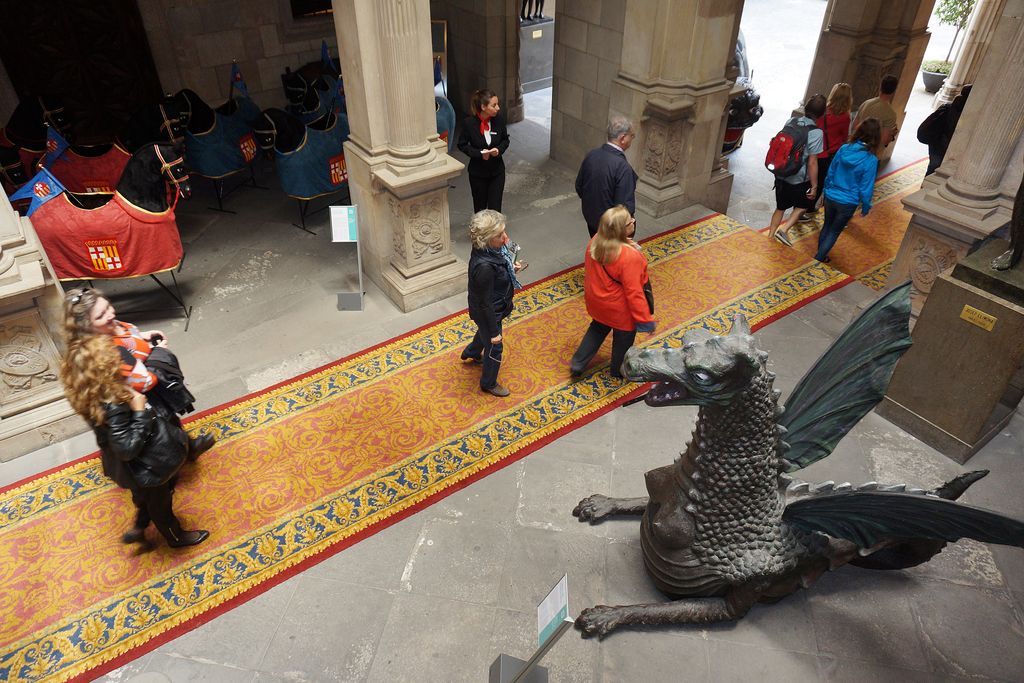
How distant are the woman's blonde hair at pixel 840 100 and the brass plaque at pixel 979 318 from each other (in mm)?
3744

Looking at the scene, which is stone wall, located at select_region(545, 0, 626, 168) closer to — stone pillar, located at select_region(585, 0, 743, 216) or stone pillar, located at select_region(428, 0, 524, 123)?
stone pillar, located at select_region(585, 0, 743, 216)

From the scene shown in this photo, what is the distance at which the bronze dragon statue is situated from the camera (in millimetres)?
2791

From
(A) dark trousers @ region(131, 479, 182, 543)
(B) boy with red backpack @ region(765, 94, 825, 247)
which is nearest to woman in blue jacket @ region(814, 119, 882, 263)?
(B) boy with red backpack @ region(765, 94, 825, 247)

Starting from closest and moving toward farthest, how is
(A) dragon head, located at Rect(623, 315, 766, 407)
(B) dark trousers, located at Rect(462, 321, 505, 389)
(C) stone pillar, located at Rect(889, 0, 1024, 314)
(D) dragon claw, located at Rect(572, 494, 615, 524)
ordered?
(A) dragon head, located at Rect(623, 315, 766, 407) → (D) dragon claw, located at Rect(572, 494, 615, 524) → (C) stone pillar, located at Rect(889, 0, 1024, 314) → (B) dark trousers, located at Rect(462, 321, 505, 389)

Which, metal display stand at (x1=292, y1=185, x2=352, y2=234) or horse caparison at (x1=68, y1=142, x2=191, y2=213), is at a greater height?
horse caparison at (x1=68, y1=142, x2=191, y2=213)

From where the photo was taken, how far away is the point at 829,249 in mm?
6656

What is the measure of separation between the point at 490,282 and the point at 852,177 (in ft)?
12.8

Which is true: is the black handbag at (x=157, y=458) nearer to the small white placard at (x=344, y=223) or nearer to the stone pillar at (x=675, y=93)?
the small white placard at (x=344, y=223)

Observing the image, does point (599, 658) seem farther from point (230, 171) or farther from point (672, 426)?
point (230, 171)

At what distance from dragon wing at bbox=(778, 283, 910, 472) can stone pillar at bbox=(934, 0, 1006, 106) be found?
888 cm

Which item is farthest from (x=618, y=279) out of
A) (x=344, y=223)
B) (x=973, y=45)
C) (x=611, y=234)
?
(x=973, y=45)

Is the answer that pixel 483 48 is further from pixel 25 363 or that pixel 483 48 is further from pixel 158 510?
pixel 158 510

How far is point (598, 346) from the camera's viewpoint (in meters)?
5.01

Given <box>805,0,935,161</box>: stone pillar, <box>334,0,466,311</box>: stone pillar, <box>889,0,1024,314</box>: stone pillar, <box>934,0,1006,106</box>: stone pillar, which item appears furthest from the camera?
<box>934,0,1006,106</box>: stone pillar
